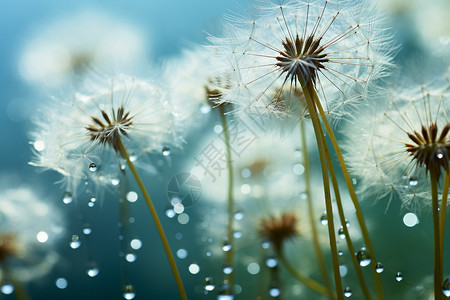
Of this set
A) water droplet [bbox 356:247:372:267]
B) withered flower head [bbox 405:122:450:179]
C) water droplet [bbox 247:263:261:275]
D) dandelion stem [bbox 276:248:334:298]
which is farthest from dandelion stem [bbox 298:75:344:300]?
water droplet [bbox 247:263:261:275]

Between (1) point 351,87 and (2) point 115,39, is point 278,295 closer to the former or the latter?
(1) point 351,87

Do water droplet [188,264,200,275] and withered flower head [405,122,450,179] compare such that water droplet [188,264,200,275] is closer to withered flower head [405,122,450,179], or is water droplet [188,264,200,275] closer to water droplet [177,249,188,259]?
water droplet [177,249,188,259]

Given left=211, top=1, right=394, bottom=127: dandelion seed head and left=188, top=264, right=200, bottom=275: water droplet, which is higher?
left=211, top=1, right=394, bottom=127: dandelion seed head

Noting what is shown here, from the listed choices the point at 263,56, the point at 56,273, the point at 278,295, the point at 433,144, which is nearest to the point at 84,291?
the point at 56,273

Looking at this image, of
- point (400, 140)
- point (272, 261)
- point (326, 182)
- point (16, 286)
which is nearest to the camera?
point (326, 182)

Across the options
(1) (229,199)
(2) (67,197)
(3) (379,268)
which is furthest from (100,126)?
(3) (379,268)

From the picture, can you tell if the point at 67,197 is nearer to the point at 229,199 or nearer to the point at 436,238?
the point at 229,199

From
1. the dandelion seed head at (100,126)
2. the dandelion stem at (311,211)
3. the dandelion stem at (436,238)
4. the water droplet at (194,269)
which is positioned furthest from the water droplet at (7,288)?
the dandelion stem at (436,238)

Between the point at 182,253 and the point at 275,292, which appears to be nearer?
the point at 275,292
